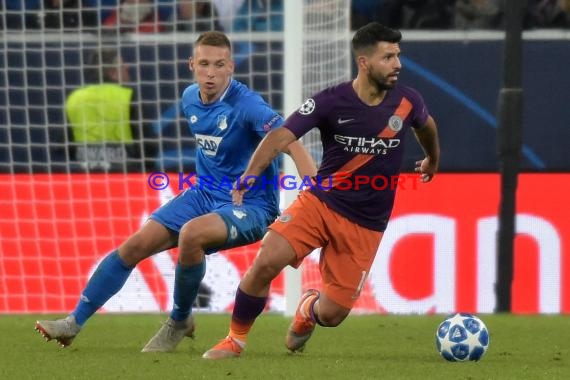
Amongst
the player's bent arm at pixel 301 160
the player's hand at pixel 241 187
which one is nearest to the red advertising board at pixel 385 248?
the player's bent arm at pixel 301 160

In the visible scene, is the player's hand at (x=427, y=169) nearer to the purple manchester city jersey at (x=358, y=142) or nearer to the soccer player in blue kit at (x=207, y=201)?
the purple manchester city jersey at (x=358, y=142)

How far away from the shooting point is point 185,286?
757cm

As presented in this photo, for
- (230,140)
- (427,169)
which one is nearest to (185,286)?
(230,140)

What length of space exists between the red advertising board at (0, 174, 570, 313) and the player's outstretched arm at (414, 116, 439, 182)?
9.70ft

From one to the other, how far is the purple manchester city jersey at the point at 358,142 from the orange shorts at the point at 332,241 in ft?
0.17

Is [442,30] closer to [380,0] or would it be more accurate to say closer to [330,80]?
[380,0]

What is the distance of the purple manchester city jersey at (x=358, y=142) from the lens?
23.6 feet

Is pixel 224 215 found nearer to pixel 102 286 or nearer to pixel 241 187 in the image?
pixel 241 187

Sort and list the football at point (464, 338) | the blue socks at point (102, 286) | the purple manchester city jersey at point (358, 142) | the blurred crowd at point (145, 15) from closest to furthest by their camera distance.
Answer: the football at point (464, 338) → the purple manchester city jersey at point (358, 142) → the blue socks at point (102, 286) → the blurred crowd at point (145, 15)

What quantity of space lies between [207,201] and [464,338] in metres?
1.61

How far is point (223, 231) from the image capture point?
7422mm

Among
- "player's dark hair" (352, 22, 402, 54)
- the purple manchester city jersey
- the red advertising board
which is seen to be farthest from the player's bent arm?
the red advertising board

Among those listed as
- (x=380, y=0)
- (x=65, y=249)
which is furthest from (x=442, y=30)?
(x=65, y=249)

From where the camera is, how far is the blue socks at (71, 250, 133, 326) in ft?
25.2
